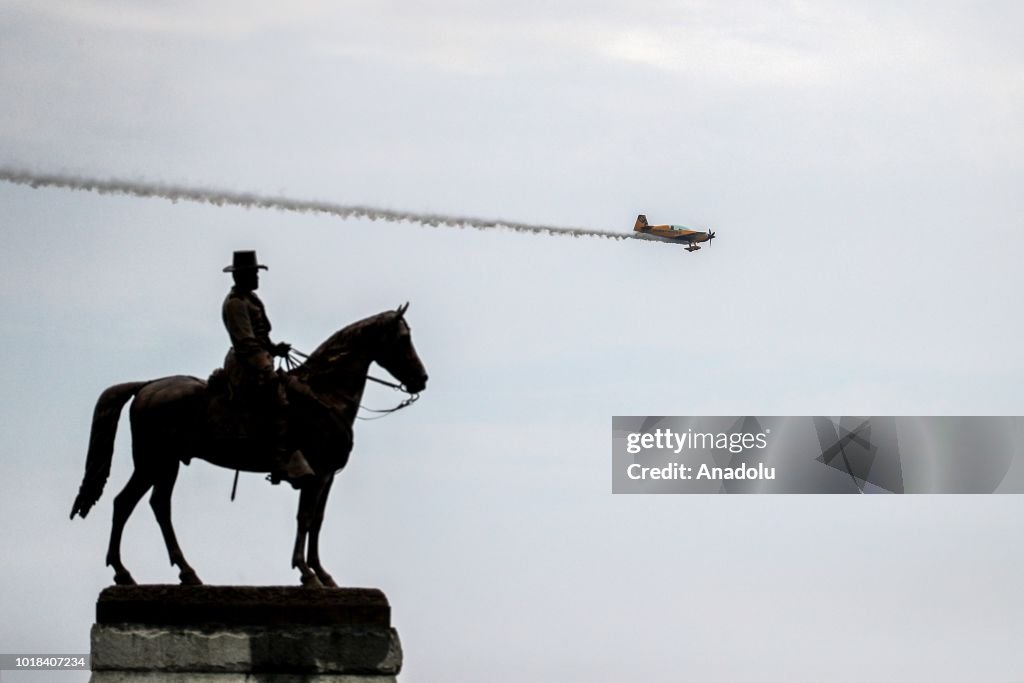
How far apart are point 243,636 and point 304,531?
142 cm

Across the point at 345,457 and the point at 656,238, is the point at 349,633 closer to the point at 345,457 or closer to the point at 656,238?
the point at 345,457

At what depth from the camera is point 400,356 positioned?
26.1m

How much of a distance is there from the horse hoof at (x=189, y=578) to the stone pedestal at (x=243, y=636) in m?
0.24

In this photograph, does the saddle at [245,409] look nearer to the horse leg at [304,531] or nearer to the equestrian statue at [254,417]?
the equestrian statue at [254,417]

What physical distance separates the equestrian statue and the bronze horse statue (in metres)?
0.01

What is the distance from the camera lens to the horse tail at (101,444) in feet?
86.0

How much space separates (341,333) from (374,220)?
394 inches

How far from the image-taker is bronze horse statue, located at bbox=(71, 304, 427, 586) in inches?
1018

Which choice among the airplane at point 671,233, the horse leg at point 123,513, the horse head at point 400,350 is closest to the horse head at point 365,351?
the horse head at point 400,350

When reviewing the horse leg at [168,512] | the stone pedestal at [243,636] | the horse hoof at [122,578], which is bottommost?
the stone pedestal at [243,636]

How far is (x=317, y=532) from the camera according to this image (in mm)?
26094

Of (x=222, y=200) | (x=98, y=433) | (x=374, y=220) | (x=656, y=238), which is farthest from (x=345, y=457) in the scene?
(x=656, y=238)

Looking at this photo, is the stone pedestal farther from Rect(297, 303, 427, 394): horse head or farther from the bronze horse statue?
Rect(297, 303, 427, 394): horse head

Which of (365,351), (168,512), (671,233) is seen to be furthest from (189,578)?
(671,233)
